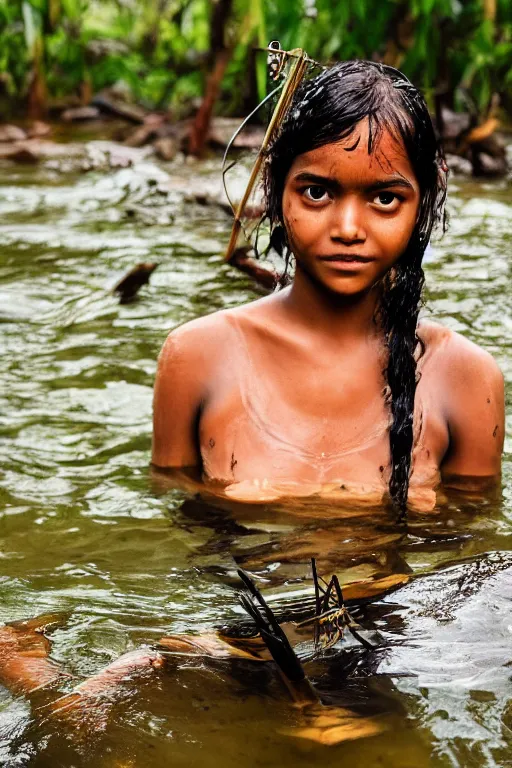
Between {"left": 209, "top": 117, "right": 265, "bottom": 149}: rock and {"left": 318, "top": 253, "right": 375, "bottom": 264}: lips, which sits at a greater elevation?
{"left": 318, "top": 253, "right": 375, "bottom": 264}: lips

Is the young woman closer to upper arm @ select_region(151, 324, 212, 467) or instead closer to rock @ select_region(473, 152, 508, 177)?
upper arm @ select_region(151, 324, 212, 467)

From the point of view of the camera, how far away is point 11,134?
28.9 ft

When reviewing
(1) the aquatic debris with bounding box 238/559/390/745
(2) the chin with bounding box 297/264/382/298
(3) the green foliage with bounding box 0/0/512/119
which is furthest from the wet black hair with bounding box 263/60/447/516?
(3) the green foliage with bounding box 0/0/512/119

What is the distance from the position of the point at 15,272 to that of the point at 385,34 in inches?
172

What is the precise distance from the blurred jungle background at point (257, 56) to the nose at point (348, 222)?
5.03m

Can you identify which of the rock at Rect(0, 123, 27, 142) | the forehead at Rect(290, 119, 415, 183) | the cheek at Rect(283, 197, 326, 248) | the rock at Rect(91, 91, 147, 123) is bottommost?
the rock at Rect(0, 123, 27, 142)

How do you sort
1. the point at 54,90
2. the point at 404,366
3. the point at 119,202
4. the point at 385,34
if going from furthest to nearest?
the point at 54,90
the point at 385,34
the point at 119,202
the point at 404,366

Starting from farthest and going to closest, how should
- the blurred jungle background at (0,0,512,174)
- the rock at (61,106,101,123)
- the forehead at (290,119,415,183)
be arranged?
the rock at (61,106,101,123)
the blurred jungle background at (0,0,512,174)
the forehead at (290,119,415,183)

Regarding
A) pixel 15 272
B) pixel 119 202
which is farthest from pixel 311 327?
pixel 119 202

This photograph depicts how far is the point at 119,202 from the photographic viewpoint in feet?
22.6

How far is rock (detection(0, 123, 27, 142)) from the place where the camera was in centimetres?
874

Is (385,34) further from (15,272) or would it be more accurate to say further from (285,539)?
(285,539)

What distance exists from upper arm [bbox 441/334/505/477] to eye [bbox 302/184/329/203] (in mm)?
535

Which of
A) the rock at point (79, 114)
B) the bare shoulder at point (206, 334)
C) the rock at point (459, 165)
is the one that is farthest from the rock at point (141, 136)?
the bare shoulder at point (206, 334)
